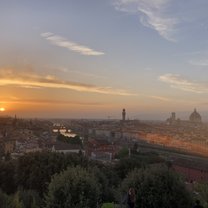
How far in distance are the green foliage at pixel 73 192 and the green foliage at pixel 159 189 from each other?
55.9 inches

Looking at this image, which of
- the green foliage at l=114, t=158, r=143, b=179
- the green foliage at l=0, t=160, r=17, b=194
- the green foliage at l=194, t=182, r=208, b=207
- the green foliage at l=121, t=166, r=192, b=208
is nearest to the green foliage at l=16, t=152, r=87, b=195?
the green foliage at l=0, t=160, r=17, b=194

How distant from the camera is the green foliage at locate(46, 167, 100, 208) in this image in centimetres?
1302

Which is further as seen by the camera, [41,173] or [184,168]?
[184,168]

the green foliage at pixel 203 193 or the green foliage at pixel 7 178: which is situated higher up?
the green foliage at pixel 203 193

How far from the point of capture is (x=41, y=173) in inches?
1012

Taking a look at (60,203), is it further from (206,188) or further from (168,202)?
(206,188)

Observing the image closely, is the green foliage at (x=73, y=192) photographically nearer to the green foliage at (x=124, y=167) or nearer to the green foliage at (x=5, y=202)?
the green foliage at (x=5, y=202)

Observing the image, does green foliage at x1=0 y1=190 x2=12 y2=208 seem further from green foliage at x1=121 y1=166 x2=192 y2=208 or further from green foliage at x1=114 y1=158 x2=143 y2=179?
green foliage at x1=114 y1=158 x2=143 y2=179

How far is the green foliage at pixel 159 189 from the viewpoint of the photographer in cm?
1348

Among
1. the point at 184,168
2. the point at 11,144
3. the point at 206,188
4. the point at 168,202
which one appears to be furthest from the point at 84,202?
the point at 11,144

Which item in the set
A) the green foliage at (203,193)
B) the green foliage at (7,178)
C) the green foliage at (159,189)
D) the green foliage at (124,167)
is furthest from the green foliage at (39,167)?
the green foliage at (203,193)

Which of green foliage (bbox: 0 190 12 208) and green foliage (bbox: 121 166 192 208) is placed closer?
green foliage (bbox: 0 190 12 208)

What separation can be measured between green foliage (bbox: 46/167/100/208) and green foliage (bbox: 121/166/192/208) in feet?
4.66

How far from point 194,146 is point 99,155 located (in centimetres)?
5051
